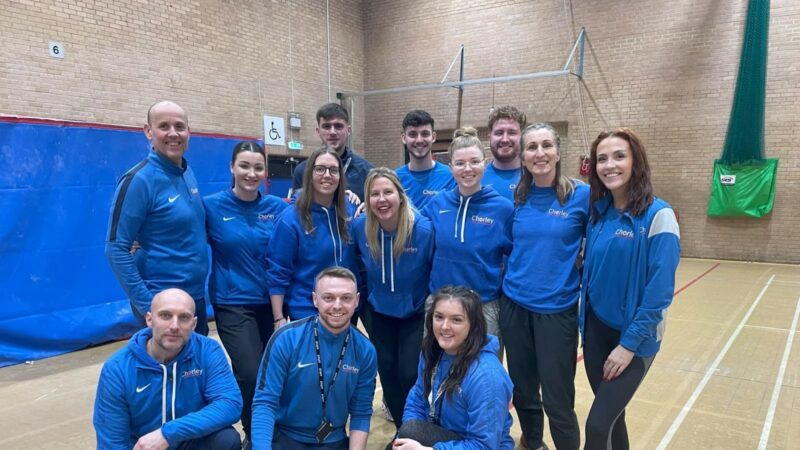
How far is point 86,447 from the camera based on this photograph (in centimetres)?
311

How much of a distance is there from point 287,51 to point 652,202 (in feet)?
33.1

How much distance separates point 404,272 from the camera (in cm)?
261

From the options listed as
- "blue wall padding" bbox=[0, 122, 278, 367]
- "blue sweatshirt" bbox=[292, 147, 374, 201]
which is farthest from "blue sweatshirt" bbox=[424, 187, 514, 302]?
"blue wall padding" bbox=[0, 122, 278, 367]

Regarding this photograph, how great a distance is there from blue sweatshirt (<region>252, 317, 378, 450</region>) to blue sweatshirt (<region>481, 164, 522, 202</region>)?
123cm

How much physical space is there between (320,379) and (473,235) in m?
1.01

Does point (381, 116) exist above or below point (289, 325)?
above

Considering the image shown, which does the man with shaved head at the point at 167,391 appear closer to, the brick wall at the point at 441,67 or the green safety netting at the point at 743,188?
the brick wall at the point at 441,67

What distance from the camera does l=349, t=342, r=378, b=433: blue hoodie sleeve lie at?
232 centimetres

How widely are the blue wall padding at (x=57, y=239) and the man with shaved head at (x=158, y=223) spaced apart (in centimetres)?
327

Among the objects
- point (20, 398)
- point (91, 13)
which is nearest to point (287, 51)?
point (91, 13)

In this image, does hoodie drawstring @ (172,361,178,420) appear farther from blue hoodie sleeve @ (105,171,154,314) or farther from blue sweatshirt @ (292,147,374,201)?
blue sweatshirt @ (292,147,374,201)

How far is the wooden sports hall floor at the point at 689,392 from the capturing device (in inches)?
125

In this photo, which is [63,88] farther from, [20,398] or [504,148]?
[504,148]

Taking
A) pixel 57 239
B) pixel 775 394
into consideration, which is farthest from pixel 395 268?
pixel 57 239
